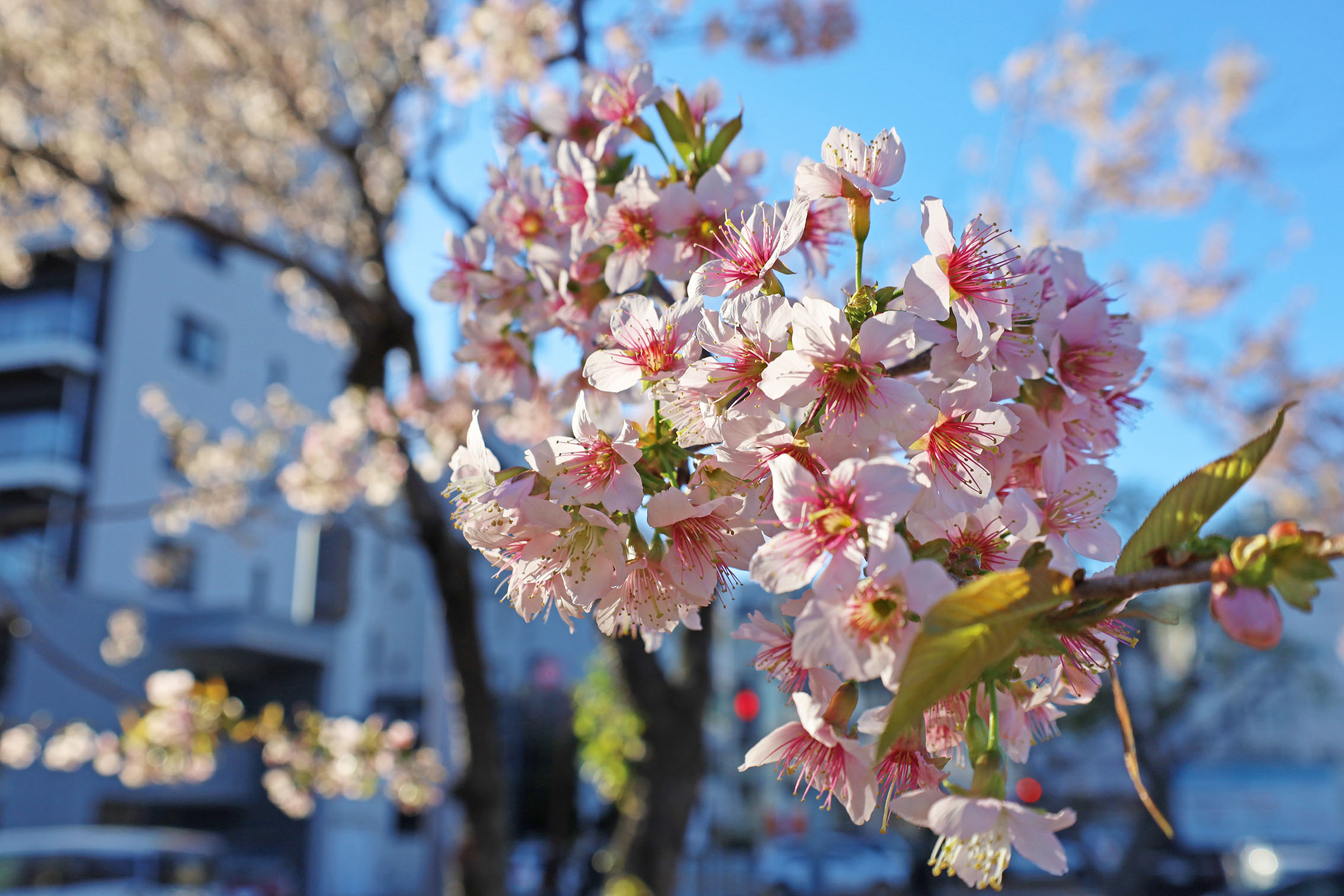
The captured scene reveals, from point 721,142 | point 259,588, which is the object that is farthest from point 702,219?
point 259,588

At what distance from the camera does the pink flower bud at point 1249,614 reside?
0.68 m

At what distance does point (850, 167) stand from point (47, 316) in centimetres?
1955

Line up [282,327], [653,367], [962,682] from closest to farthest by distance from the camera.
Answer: [962,682]
[653,367]
[282,327]

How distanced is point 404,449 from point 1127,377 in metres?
3.97

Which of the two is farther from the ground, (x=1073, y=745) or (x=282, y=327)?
(x=282, y=327)

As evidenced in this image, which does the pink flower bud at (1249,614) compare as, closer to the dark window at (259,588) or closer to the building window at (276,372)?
the dark window at (259,588)

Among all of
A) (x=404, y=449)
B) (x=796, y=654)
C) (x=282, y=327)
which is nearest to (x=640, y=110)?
(x=796, y=654)

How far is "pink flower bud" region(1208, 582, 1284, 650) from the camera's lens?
0.68 meters

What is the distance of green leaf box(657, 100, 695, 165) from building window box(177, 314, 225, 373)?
64.0 feet

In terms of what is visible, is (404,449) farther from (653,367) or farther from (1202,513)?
(1202,513)

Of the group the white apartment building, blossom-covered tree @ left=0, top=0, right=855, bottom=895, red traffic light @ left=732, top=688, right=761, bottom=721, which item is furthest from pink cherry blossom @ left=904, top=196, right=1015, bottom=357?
the white apartment building

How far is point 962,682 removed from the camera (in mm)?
692

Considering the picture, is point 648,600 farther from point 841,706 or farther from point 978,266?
point 978,266

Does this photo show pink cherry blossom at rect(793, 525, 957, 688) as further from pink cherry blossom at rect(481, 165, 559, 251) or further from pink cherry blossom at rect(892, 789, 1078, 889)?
pink cherry blossom at rect(481, 165, 559, 251)
